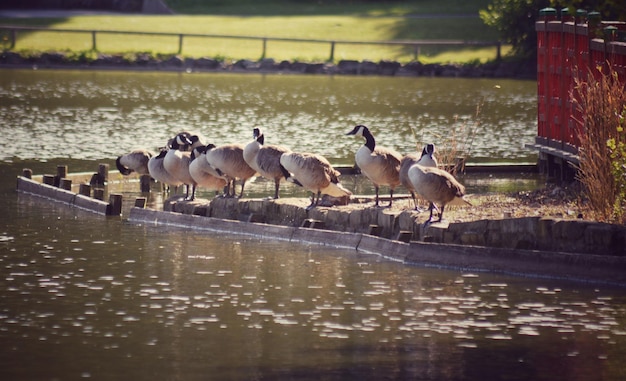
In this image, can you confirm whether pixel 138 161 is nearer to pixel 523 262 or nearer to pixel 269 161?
pixel 269 161

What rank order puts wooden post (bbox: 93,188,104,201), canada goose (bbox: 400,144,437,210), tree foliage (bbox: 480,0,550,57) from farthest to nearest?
1. tree foliage (bbox: 480,0,550,57)
2. wooden post (bbox: 93,188,104,201)
3. canada goose (bbox: 400,144,437,210)

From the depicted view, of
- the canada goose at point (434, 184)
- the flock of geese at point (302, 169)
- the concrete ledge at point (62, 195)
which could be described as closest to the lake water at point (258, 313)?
the concrete ledge at point (62, 195)

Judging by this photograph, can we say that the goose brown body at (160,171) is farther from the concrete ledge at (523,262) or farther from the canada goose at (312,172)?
the concrete ledge at (523,262)

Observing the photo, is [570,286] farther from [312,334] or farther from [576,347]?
[312,334]

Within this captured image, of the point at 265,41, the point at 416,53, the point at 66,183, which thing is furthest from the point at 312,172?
the point at 265,41

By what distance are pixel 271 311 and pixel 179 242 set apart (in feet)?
16.0

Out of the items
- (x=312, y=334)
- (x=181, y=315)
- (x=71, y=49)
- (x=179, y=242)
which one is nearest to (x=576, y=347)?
(x=312, y=334)

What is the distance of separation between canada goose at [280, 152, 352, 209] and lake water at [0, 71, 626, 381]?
4.25ft

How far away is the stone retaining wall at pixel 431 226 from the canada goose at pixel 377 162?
0.58 meters

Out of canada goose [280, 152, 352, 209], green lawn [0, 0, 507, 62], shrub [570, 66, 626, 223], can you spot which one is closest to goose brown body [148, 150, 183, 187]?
canada goose [280, 152, 352, 209]

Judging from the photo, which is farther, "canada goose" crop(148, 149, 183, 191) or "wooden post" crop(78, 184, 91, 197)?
"wooden post" crop(78, 184, 91, 197)

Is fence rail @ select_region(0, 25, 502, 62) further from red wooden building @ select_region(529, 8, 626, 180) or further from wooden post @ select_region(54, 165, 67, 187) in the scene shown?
wooden post @ select_region(54, 165, 67, 187)

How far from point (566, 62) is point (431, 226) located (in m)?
7.43

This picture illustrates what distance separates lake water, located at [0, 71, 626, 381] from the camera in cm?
1476
